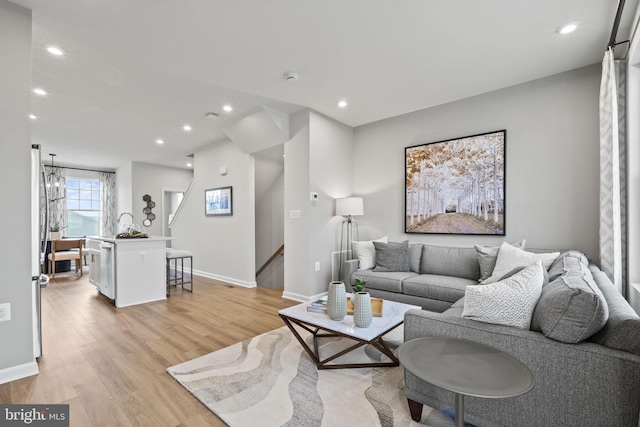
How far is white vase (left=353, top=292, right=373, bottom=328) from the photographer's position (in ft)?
6.77

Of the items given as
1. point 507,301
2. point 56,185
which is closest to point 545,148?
point 507,301

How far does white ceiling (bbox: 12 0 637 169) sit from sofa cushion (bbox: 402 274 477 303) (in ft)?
7.28

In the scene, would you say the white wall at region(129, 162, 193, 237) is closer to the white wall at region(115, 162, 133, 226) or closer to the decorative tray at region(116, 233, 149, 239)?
the white wall at region(115, 162, 133, 226)

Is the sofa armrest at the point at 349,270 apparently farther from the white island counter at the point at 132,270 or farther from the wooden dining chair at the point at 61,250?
the wooden dining chair at the point at 61,250

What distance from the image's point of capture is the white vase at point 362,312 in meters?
2.06

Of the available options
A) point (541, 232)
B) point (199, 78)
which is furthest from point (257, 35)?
point (541, 232)

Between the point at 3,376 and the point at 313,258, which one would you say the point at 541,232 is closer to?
the point at 313,258

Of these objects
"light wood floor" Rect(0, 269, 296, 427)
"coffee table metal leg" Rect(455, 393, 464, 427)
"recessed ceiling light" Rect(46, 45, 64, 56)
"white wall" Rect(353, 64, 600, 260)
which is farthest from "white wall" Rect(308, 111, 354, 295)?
"coffee table metal leg" Rect(455, 393, 464, 427)

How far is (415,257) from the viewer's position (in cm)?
388

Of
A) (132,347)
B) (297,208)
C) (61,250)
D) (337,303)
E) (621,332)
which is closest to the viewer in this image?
(621,332)

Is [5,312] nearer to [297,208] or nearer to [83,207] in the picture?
[297,208]

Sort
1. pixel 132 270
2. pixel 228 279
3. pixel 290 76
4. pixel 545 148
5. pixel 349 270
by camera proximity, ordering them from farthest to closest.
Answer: pixel 228 279, pixel 132 270, pixel 349 270, pixel 545 148, pixel 290 76

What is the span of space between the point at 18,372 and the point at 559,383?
3.28m

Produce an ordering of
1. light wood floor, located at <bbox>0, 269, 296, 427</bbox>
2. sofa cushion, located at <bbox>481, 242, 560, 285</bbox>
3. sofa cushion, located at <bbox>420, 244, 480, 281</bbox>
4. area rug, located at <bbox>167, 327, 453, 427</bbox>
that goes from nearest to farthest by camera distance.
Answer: area rug, located at <bbox>167, 327, 453, 427</bbox> → light wood floor, located at <bbox>0, 269, 296, 427</bbox> → sofa cushion, located at <bbox>481, 242, 560, 285</bbox> → sofa cushion, located at <bbox>420, 244, 480, 281</bbox>
